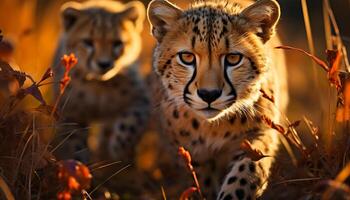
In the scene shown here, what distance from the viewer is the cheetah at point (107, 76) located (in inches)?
272

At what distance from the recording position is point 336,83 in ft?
12.7

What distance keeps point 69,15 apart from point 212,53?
3274 mm

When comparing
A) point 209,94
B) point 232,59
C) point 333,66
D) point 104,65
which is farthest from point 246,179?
point 104,65

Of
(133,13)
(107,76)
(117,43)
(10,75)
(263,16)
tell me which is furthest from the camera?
(133,13)

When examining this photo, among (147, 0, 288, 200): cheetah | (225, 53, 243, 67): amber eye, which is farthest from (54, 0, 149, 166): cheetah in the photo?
(225, 53, 243, 67): amber eye

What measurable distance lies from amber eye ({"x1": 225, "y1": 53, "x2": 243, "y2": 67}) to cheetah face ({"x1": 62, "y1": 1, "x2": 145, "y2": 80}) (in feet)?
8.44

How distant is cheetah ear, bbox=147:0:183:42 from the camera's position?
4.58 meters

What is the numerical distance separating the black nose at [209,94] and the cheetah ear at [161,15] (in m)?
0.72

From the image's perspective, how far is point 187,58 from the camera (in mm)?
4328

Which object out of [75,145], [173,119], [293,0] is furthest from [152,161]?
[293,0]

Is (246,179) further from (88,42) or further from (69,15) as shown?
(69,15)

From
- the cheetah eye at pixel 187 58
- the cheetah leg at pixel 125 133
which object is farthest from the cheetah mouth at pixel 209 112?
the cheetah leg at pixel 125 133

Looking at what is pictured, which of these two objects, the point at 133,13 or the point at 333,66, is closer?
the point at 333,66

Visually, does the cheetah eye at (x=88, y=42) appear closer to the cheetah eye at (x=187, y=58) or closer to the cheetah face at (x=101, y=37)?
the cheetah face at (x=101, y=37)
